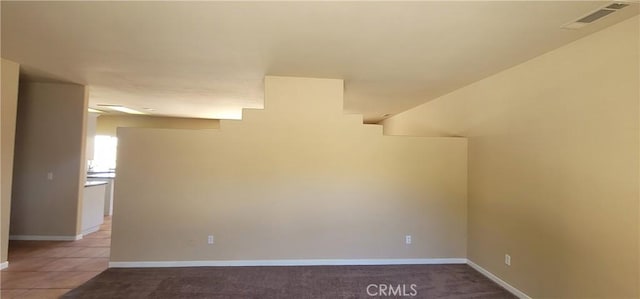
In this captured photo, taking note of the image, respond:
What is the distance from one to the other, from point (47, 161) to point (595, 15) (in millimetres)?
7007

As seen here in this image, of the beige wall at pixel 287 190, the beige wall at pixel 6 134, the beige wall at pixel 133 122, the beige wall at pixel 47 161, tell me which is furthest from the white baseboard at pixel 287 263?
the beige wall at pixel 133 122

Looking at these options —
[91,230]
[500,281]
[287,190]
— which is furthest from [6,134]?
[500,281]

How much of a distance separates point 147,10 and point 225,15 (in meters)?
0.56

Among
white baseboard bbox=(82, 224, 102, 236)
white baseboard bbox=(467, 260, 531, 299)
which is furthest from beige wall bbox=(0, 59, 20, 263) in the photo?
white baseboard bbox=(467, 260, 531, 299)

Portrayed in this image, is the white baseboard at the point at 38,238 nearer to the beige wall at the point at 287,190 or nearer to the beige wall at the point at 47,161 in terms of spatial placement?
the beige wall at the point at 47,161

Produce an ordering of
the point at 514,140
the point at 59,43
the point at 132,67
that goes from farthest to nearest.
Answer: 1. the point at 132,67
2. the point at 514,140
3. the point at 59,43

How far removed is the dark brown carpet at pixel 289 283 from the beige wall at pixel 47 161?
6.66 feet

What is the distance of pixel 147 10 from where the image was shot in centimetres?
226

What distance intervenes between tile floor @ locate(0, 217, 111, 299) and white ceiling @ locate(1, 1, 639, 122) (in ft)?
8.22

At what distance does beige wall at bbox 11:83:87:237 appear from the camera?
15.9 ft

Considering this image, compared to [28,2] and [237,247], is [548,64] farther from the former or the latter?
[28,2]

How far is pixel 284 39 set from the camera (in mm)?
2768

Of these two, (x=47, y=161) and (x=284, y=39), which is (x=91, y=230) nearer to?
(x=47, y=161)

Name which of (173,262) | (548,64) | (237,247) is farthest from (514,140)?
(173,262)
